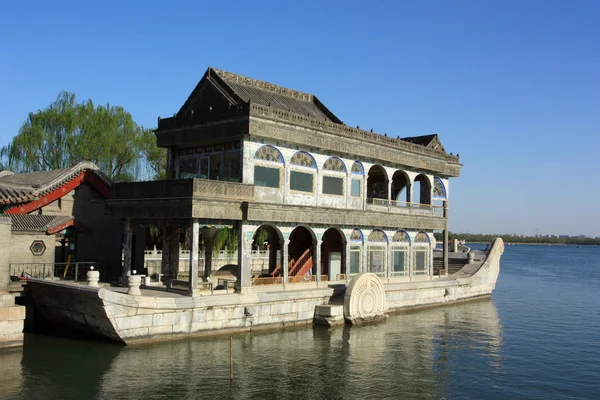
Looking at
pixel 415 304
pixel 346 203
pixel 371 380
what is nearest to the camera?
pixel 371 380

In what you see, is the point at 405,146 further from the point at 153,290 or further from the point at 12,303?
the point at 12,303

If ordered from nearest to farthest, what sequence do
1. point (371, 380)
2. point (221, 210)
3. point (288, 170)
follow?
point (371, 380), point (221, 210), point (288, 170)

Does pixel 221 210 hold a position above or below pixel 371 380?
above

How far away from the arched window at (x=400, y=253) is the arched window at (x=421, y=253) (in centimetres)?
79

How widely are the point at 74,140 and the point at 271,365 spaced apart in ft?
86.9

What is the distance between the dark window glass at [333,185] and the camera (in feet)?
90.3

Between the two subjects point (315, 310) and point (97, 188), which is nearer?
point (315, 310)

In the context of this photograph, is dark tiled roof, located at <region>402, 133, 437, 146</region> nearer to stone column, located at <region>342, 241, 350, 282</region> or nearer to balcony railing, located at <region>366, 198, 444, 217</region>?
balcony railing, located at <region>366, 198, 444, 217</region>

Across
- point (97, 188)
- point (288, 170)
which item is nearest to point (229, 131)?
point (288, 170)

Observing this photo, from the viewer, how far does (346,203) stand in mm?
28656

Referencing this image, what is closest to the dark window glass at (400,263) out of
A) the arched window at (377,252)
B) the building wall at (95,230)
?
the arched window at (377,252)

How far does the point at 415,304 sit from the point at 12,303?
19.6 meters

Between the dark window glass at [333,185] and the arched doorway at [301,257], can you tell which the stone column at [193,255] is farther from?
the dark window glass at [333,185]

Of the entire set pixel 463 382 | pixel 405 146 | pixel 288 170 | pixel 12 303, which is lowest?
pixel 463 382
